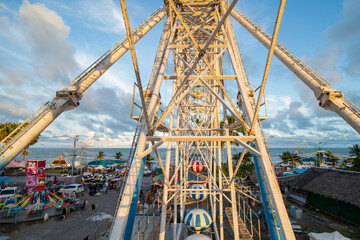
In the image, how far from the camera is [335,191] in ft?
51.4

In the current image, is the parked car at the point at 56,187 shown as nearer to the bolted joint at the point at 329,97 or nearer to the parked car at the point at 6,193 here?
the parked car at the point at 6,193

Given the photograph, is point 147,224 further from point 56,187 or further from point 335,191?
point 56,187

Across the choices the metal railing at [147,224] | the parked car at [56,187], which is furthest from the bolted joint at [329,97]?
the parked car at [56,187]

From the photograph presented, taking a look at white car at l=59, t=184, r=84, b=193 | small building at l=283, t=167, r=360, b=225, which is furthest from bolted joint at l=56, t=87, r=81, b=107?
white car at l=59, t=184, r=84, b=193

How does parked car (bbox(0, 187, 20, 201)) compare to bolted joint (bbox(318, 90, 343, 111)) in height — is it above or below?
below

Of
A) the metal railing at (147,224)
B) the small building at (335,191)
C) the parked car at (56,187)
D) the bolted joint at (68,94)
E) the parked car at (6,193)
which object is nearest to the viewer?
the bolted joint at (68,94)

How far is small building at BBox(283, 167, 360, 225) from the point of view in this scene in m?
14.2

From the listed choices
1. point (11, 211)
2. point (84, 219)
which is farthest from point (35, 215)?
point (84, 219)

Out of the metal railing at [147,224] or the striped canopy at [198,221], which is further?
the striped canopy at [198,221]

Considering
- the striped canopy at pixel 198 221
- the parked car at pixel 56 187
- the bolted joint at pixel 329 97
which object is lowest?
the parked car at pixel 56 187

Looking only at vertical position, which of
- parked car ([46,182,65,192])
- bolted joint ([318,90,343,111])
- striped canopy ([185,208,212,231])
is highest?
bolted joint ([318,90,343,111])

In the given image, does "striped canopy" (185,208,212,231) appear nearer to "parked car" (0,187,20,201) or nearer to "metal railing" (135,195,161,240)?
"metal railing" (135,195,161,240)

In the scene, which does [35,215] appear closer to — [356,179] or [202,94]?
[202,94]

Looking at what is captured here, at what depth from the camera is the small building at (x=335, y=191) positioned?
1425 cm
